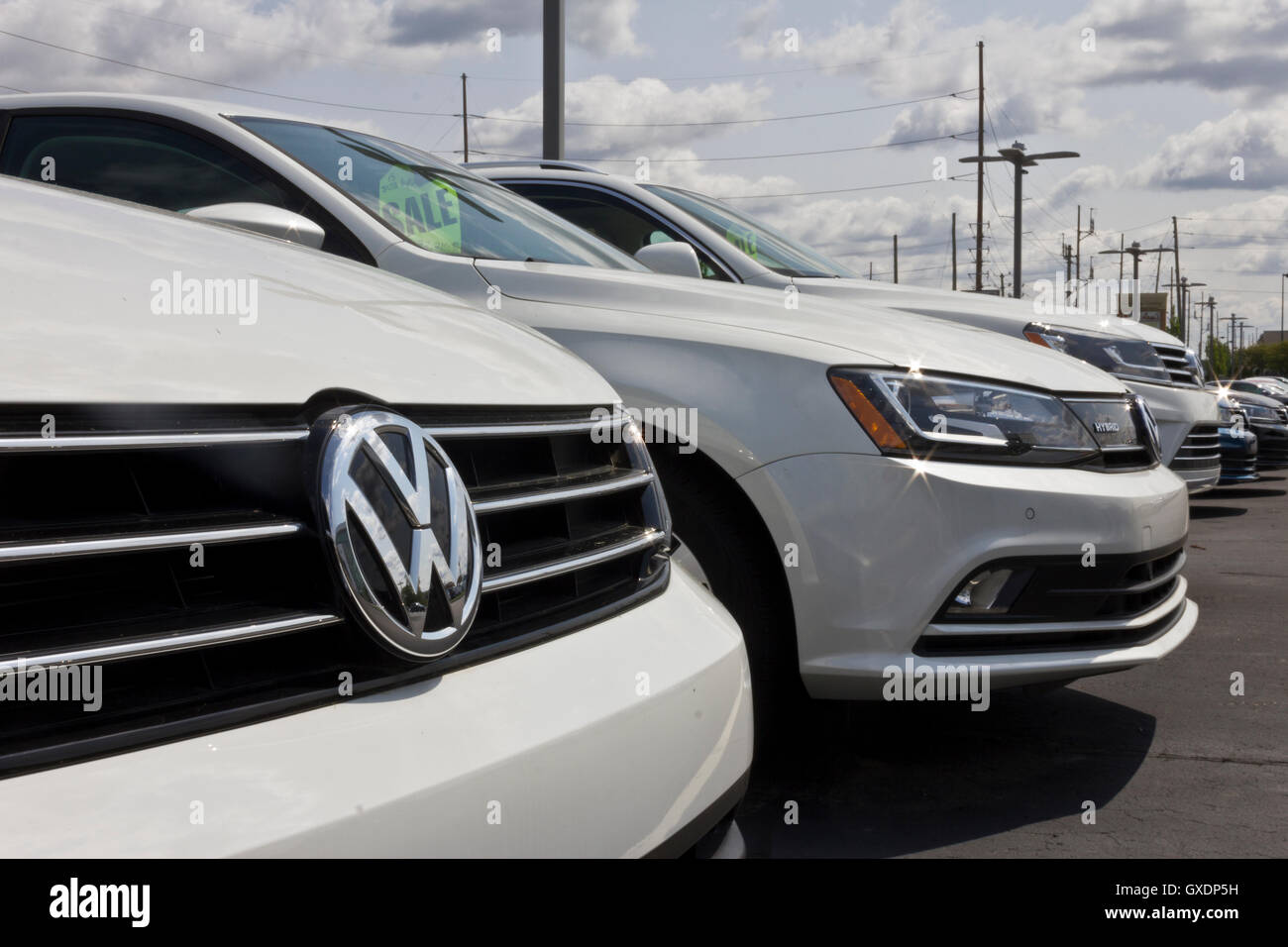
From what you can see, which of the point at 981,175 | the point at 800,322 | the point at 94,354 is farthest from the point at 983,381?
the point at 981,175

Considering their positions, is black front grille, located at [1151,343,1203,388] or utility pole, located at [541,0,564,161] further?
utility pole, located at [541,0,564,161]

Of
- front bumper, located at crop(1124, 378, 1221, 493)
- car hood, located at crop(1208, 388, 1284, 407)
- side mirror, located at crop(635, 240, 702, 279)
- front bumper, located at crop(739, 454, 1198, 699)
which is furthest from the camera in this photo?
car hood, located at crop(1208, 388, 1284, 407)

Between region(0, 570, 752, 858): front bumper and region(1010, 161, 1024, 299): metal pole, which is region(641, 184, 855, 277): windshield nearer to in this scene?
region(0, 570, 752, 858): front bumper

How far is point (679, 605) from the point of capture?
193cm

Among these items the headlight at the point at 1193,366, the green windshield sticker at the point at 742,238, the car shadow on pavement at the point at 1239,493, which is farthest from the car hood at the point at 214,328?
the car shadow on pavement at the point at 1239,493

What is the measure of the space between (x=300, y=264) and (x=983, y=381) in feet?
6.10

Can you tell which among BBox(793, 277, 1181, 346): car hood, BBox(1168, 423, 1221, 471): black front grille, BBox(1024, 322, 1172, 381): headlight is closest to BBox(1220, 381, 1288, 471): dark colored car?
BBox(1168, 423, 1221, 471): black front grille

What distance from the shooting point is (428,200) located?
3615 millimetres

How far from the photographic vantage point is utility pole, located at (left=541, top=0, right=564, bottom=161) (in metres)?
9.12

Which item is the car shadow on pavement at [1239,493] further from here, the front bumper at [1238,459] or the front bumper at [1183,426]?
the front bumper at [1183,426]

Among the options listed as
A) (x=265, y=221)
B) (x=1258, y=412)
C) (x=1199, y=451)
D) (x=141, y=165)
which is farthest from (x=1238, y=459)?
(x=265, y=221)

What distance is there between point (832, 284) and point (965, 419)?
309cm

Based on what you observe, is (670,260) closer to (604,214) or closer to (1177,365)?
(604,214)

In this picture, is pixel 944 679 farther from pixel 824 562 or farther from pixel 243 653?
pixel 243 653
